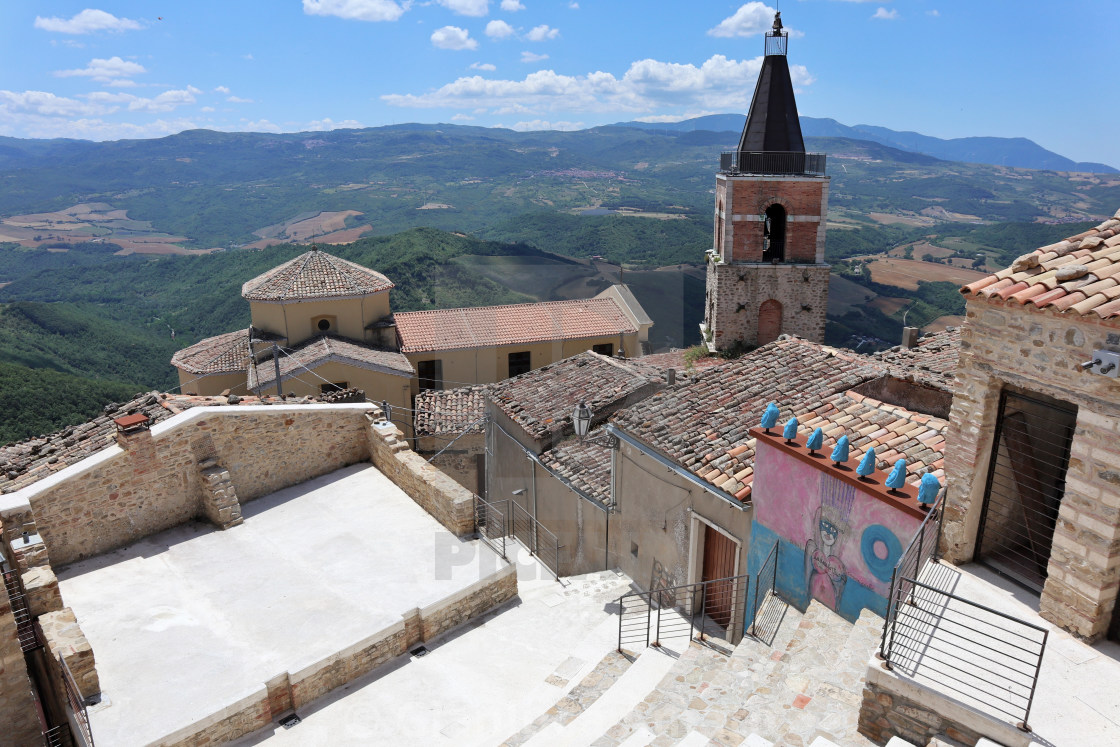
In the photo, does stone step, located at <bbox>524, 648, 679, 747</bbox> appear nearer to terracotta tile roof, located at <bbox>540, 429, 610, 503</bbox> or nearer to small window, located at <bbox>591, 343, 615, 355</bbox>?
terracotta tile roof, located at <bbox>540, 429, 610, 503</bbox>

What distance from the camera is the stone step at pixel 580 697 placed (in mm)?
7781

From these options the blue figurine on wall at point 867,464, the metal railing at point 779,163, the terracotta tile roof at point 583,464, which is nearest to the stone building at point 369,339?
the metal railing at point 779,163

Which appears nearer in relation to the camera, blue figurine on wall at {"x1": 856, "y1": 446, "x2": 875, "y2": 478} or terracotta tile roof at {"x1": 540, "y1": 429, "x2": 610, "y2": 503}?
blue figurine on wall at {"x1": 856, "y1": 446, "x2": 875, "y2": 478}

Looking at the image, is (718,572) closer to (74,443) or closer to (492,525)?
(492,525)

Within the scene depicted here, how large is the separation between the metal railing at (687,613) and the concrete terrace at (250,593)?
2.20m

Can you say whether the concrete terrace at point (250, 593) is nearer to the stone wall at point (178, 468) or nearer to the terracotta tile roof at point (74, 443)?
the stone wall at point (178, 468)

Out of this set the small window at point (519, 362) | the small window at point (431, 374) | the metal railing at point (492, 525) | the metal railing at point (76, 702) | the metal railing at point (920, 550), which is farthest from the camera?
the small window at point (519, 362)

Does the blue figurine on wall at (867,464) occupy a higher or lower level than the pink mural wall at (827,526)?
higher

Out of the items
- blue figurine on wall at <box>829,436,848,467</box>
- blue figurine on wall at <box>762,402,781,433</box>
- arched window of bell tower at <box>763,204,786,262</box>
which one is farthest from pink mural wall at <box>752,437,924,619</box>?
arched window of bell tower at <box>763,204,786,262</box>

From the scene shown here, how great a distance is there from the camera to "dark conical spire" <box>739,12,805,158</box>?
23078mm

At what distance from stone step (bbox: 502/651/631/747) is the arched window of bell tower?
61.6 feet

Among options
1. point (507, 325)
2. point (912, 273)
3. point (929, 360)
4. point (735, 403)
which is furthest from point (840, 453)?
point (912, 273)

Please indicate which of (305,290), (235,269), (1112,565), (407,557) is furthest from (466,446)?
(235,269)

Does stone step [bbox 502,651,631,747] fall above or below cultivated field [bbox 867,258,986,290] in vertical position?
above
